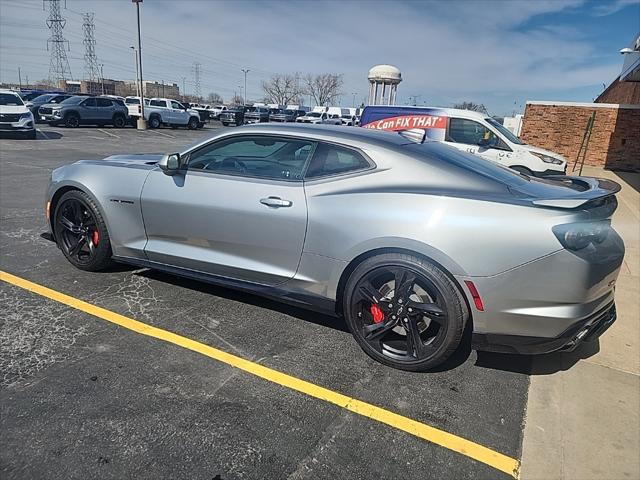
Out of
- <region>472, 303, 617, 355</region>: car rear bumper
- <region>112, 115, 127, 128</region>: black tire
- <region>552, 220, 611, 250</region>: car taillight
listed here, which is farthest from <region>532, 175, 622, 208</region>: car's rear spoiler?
<region>112, 115, 127, 128</region>: black tire

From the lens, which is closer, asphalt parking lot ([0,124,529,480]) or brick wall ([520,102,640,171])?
asphalt parking lot ([0,124,529,480])

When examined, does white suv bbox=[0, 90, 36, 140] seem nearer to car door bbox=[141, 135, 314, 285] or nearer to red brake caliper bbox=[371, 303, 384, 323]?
car door bbox=[141, 135, 314, 285]

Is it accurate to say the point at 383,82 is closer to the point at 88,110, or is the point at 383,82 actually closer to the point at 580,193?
the point at 88,110

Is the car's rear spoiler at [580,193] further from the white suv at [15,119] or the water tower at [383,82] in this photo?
the water tower at [383,82]

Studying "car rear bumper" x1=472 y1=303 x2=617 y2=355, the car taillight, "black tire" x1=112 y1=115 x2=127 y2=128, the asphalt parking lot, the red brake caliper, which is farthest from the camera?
"black tire" x1=112 y1=115 x2=127 y2=128

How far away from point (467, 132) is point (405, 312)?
27.4 ft

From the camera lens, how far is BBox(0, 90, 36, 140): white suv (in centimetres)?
1617

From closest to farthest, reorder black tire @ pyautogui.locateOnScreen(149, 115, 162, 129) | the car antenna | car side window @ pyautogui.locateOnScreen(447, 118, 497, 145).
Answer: the car antenna
car side window @ pyautogui.locateOnScreen(447, 118, 497, 145)
black tire @ pyautogui.locateOnScreen(149, 115, 162, 129)

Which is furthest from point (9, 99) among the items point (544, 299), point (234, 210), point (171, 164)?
point (544, 299)

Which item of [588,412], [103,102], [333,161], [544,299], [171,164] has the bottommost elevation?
[588,412]

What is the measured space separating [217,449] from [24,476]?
82cm

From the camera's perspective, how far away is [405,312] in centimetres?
281

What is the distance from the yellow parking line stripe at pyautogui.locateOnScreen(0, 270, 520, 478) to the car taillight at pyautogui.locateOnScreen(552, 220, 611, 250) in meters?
1.18

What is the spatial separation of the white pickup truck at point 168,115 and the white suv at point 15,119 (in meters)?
11.3
